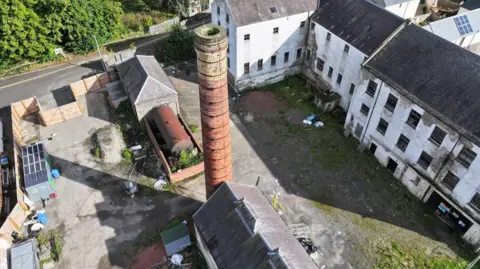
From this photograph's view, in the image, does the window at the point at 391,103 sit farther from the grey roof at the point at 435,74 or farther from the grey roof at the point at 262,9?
the grey roof at the point at 262,9

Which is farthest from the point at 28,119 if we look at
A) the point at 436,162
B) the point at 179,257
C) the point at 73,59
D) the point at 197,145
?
the point at 436,162

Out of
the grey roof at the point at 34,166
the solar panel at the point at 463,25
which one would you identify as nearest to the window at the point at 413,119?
the solar panel at the point at 463,25

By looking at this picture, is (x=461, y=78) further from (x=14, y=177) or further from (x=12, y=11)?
(x=12, y=11)

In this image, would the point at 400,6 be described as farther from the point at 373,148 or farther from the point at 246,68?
the point at 373,148

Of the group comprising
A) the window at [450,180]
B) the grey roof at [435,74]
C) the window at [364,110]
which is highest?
the grey roof at [435,74]

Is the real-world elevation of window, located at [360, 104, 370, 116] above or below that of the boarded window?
above

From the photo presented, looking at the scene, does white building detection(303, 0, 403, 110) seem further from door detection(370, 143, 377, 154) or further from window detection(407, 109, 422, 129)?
window detection(407, 109, 422, 129)

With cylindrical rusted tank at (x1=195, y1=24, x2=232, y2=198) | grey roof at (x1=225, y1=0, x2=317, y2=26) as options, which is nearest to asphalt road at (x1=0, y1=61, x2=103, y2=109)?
grey roof at (x1=225, y1=0, x2=317, y2=26)
